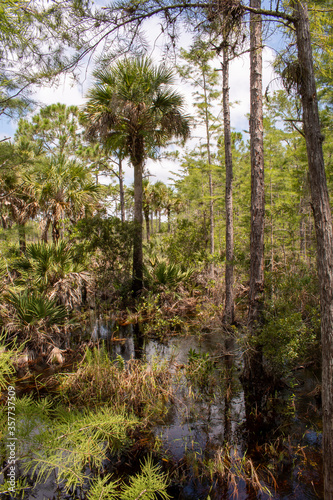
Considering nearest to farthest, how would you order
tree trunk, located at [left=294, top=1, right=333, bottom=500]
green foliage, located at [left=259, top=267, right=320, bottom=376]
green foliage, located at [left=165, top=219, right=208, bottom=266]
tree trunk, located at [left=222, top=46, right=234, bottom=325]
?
tree trunk, located at [left=294, top=1, right=333, bottom=500]
green foliage, located at [left=259, top=267, right=320, bottom=376]
tree trunk, located at [left=222, top=46, right=234, bottom=325]
green foliage, located at [left=165, top=219, right=208, bottom=266]

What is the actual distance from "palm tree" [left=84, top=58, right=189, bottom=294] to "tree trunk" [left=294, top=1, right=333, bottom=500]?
8.33 meters

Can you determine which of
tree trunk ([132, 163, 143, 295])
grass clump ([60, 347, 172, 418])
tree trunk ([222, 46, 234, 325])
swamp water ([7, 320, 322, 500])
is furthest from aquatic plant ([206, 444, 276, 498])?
tree trunk ([132, 163, 143, 295])

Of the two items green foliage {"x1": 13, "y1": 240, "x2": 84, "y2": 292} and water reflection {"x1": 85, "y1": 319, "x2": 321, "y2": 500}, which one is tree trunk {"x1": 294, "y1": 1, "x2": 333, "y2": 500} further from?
green foliage {"x1": 13, "y1": 240, "x2": 84, "y2": 292}

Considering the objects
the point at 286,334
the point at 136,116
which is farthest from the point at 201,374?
the point at 136,116

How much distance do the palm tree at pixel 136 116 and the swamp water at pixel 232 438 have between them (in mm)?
6817

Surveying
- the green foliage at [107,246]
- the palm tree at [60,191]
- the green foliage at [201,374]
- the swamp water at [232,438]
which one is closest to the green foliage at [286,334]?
the swamp water at [232,438]

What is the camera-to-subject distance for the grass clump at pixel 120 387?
4.92m

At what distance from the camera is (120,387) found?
498cm

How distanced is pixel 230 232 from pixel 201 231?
7.48 metres

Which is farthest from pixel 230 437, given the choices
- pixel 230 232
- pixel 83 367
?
pixel 230 232

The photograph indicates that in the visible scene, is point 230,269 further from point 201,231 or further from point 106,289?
point 201,231

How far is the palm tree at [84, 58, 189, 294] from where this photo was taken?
36.1ft

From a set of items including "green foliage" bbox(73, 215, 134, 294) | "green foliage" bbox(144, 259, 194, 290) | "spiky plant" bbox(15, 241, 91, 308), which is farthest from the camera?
"green foliage" bbox(144, 259, 194, 290)

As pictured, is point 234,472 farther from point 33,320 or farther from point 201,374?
point 33,320
